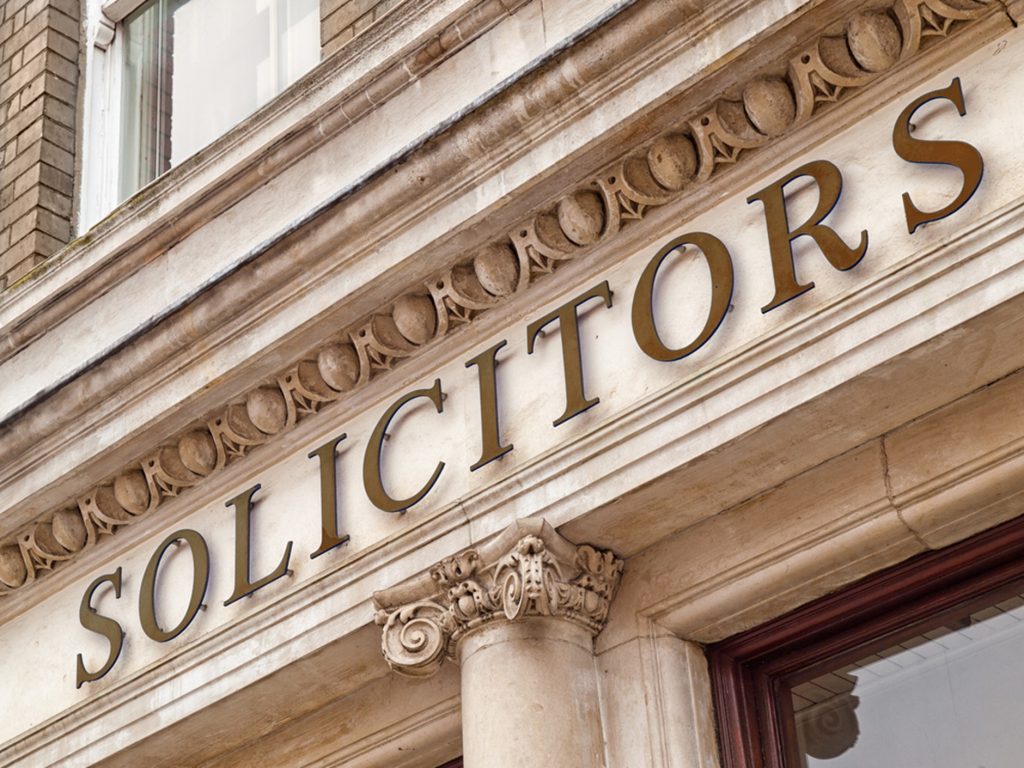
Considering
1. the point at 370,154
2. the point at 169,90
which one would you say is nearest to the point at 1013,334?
the point at 370,154

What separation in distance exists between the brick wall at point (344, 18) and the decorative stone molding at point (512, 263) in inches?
86.3

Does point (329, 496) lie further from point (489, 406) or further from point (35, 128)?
point (35, 128)

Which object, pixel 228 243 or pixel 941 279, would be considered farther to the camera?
pixel 228 243

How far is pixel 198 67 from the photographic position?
41.4ft

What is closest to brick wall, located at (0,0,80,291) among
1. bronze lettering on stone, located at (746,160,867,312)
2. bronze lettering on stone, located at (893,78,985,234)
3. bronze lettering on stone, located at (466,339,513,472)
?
bronze lettering on stone, located at (466,339,513,472)

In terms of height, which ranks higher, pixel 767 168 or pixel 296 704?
pixel 767 168

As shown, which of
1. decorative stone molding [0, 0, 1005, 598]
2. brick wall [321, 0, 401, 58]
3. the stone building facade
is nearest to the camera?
the stone building facade

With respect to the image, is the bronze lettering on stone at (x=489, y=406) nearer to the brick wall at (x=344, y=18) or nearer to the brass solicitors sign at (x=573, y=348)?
the brass solicitors sign at (x=573, y=348)

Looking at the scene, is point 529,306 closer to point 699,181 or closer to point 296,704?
point 699,181

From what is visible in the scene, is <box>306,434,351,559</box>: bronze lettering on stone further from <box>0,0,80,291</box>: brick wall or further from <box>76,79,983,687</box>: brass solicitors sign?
<box>0,0,80,291</box>: brick wall

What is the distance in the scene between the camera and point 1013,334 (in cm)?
758

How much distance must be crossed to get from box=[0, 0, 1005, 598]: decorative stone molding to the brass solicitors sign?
8.0 inches

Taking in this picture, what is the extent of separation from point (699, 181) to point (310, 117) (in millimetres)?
2246

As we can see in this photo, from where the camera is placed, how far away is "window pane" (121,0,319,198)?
12.0m
